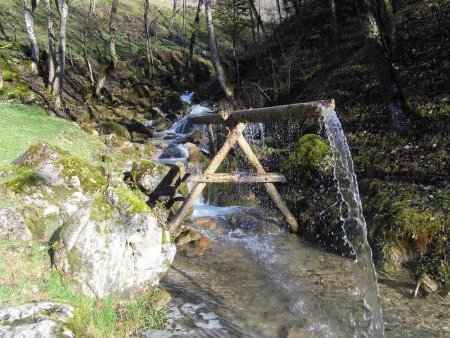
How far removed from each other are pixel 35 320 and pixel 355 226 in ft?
23.8

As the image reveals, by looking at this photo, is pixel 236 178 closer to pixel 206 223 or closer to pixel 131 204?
pixel 206 223

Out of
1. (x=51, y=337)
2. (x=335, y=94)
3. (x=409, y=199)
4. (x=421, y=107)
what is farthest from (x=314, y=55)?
(x=51, y=337)

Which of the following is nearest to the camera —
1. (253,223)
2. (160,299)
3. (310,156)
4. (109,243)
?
(109,243)

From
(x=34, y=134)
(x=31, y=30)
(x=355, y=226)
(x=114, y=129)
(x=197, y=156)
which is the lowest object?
(x=355, y=226)

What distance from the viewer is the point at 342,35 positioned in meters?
23.3

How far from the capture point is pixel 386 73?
11695 millimetres

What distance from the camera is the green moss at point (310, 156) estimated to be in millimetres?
11459

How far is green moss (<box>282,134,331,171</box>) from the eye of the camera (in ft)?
37.6

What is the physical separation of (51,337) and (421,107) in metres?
11.7

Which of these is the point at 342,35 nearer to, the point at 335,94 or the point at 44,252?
the point at 335,94

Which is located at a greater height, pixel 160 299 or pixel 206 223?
pixel 160 299

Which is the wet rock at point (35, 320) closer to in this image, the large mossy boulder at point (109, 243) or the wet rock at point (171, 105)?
the large mossy boulder at point (109, 243)

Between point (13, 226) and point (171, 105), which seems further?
point (171, 105)

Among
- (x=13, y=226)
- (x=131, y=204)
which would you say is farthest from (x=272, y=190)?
(x=13, y=226)
